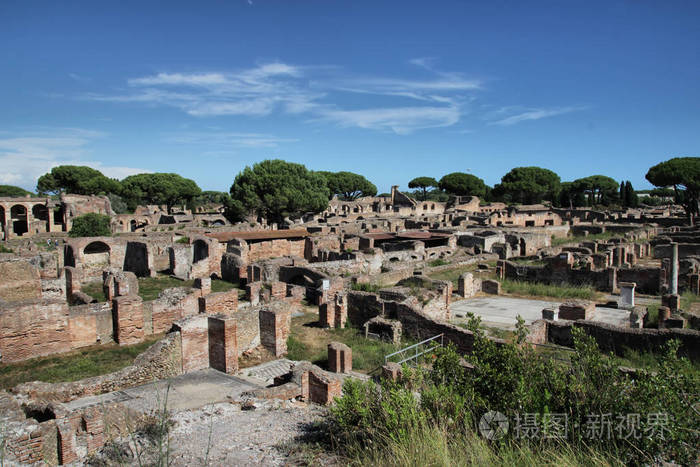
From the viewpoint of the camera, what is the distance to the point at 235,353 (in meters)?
11.9

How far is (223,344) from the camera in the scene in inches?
460

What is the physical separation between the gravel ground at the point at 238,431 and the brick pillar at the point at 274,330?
15.6 ft

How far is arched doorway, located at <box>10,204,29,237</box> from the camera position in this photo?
54.1 metres

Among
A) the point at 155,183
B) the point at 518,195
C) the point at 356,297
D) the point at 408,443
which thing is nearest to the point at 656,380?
the point at 408,443

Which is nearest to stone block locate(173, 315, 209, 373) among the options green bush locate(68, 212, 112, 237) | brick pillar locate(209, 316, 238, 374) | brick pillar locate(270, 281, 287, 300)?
brick pillar locate(209, 316, 238, 374)

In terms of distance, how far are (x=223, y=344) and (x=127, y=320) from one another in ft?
14.9

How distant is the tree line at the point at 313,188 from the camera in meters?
50.1

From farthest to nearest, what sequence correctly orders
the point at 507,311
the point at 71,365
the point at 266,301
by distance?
the point at 507,311 < the point at 266,301 < the point at 71,365

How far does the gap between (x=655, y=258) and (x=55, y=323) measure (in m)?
37.2

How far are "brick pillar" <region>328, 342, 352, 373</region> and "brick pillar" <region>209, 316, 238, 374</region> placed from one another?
2.54 metres

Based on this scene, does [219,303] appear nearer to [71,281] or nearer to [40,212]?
[71,281]

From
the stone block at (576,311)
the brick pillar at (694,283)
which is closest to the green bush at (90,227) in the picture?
the stone block at (576,311)

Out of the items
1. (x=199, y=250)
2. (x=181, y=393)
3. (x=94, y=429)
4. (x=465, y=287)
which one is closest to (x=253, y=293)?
(x=181, y=393)

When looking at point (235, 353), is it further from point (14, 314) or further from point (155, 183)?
point (155, 183)
